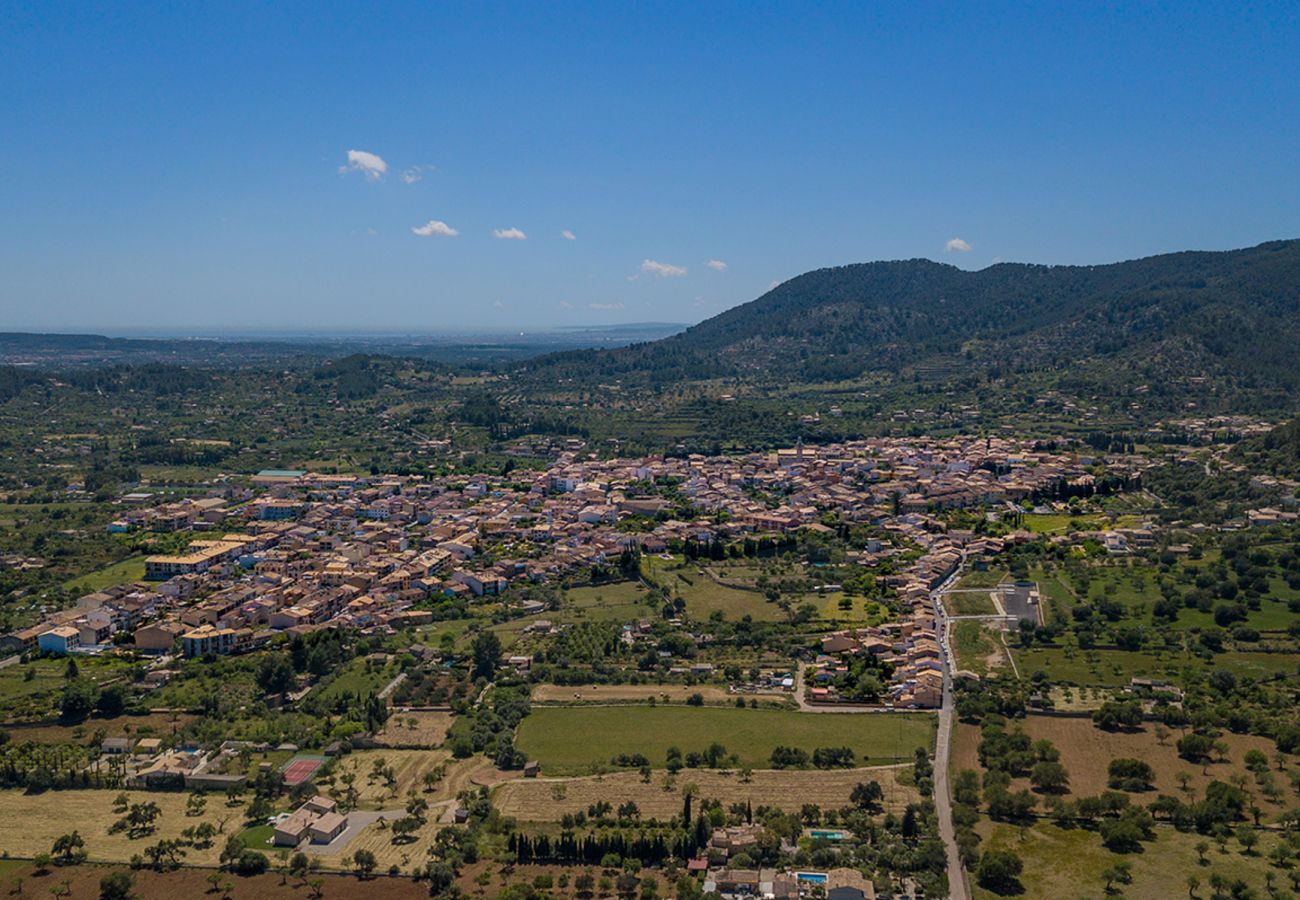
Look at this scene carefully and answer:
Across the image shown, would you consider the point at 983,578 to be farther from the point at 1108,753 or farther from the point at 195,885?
the point at 195,885

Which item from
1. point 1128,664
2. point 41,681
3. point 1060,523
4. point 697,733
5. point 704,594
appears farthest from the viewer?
point 1060,523

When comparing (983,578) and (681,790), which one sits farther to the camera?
(983,578)

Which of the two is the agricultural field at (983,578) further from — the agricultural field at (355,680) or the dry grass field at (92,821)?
the dry grass field at (92,821)

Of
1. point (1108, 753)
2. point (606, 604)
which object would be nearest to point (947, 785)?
point (1108, 753)

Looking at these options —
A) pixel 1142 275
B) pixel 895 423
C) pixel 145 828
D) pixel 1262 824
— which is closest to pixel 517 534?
pixel 145 828

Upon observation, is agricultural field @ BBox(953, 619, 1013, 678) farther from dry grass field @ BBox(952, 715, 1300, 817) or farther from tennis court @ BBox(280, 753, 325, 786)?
tennis court @ BBox(280, 753, 325, 786)

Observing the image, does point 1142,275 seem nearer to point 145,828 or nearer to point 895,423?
point 895,423
